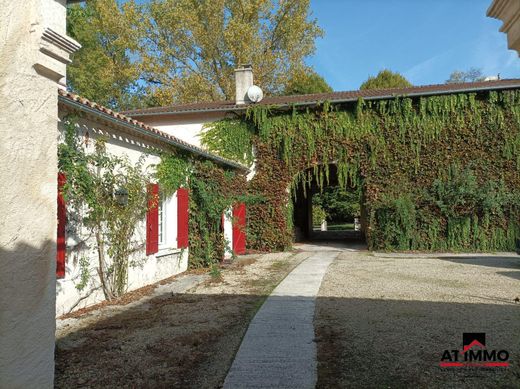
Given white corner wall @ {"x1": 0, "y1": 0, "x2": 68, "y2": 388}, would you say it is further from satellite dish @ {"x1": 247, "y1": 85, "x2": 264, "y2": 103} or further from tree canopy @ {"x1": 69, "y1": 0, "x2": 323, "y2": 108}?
tree canopy @ {"x1": 69, "y1": 0, "x2": 323, "y2": 108}

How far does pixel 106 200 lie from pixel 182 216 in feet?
9.20

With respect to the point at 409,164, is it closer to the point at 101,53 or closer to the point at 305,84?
the point at 305,84

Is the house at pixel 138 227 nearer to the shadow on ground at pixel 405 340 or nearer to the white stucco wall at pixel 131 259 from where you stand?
the white stucco wall at pixel 131 259

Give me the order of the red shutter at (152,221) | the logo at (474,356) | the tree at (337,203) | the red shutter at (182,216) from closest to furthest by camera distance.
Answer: the logo at (474,356) → the red shutter at (152,221) → the red shutter at (182,216) → the tree at (337,203)

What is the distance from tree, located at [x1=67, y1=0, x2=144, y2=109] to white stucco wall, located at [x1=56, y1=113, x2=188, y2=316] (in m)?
16.5

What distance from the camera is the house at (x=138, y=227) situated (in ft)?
17.7

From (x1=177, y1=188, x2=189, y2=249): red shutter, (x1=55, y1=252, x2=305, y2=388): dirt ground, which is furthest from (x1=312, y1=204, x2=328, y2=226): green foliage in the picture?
(x1=55, y1=252, x2=305, y2=388): dirt ground

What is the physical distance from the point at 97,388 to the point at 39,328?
1129 mm

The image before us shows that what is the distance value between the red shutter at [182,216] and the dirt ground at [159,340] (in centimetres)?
203

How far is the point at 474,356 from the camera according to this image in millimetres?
3766

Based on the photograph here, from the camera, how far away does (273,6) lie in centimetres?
2247

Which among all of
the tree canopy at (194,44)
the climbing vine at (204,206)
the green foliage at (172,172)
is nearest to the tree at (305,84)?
the tree canopy at (194,44)

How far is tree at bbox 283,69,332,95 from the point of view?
23.1 meters

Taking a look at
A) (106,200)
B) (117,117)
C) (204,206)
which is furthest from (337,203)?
(106,200)
